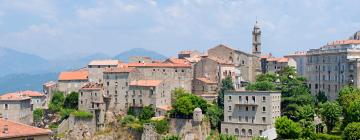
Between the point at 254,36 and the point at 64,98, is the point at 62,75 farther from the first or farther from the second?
the point at 254,36

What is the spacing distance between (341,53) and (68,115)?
3797cm

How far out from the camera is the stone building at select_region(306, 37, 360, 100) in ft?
253

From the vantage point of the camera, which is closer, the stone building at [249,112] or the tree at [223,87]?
the stone building at [249,112]

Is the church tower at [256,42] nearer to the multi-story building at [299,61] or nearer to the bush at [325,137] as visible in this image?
the multi-story building at [299,61]

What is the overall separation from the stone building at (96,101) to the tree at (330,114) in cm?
3012

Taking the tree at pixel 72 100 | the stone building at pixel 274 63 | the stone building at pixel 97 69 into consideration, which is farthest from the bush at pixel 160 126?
the stone building at pixel 274 63

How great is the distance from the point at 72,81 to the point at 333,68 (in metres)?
38.4

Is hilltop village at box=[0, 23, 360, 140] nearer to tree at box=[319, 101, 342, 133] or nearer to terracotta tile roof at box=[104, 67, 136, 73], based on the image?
terracotta tile roof at box=[104, 67, 136, 73]

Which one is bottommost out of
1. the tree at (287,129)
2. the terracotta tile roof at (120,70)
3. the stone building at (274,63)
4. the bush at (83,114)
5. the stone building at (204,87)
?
the tree at (287,129)

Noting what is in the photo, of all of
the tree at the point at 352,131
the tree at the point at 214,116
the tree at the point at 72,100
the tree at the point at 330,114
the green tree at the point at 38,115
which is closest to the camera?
the tree at the point at 352,131

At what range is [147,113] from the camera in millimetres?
79062

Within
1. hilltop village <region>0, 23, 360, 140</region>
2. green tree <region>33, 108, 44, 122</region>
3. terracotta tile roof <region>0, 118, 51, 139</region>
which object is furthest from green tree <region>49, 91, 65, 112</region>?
terracotta tile roof <region>0, 118, 51, 139</region>

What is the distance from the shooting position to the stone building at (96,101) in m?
82.4

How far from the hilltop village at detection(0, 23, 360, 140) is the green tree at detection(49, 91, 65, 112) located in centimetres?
15
